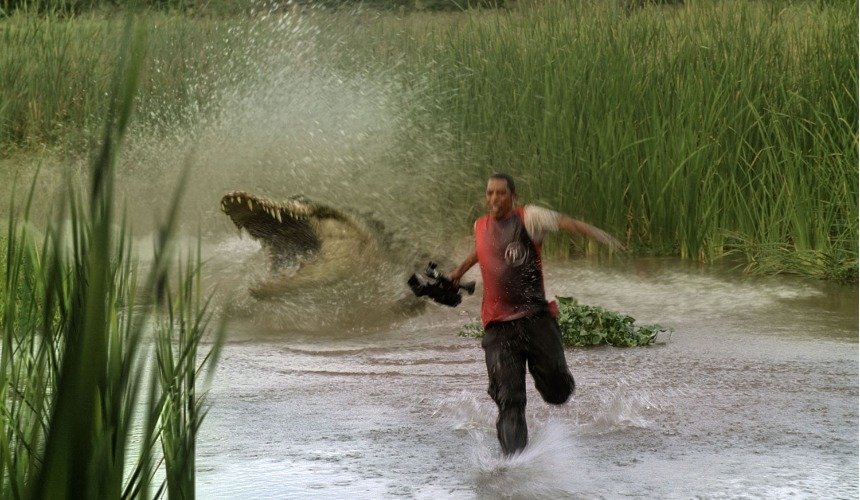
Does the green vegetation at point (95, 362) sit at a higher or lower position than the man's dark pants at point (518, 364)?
higher

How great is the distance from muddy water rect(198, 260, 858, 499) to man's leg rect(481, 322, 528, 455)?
0.40ft

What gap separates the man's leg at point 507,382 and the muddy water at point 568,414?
12 cm

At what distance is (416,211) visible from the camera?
13.0 meters

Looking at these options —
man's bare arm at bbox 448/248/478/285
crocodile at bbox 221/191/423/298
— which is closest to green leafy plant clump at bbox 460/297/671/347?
crocodile at bbox 221/191/423/298

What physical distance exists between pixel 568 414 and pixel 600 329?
6.82ft

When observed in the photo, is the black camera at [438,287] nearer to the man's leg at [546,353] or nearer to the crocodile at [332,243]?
the man's leg at [546,353]

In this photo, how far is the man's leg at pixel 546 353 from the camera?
5.89 metres

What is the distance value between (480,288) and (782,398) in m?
4.36

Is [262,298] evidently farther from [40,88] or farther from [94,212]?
[94,212]

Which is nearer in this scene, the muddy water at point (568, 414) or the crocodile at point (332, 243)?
the muddy water at point (568, 414)

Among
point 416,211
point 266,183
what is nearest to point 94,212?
point 416,211

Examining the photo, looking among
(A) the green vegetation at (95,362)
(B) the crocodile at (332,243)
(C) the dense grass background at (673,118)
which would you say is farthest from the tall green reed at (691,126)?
(A) the green vegetation at (95,362)

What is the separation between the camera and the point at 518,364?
5.88m

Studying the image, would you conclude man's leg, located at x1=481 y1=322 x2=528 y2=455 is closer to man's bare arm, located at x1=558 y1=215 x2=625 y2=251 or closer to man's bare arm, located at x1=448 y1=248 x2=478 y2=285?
man's bare arm, located at x1=448 y1=248 x2=478 y2=285
